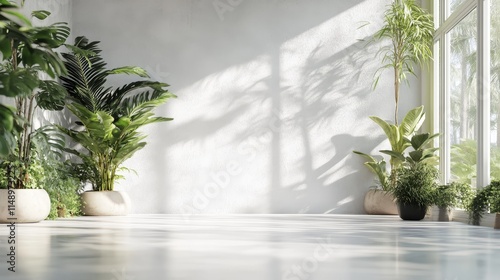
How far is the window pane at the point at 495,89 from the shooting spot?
6.56m

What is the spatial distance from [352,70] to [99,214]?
3.74 m

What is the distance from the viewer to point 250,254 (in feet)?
12.0

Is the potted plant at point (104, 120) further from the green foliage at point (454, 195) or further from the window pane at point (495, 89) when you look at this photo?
the window pane at point (495, 89)

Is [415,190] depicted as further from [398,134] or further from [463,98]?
[398,134]

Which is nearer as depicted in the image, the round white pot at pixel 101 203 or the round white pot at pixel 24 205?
the round white pot at pixel 24 205

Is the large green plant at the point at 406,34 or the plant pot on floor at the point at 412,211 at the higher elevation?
the large green plant at the point at 406,34

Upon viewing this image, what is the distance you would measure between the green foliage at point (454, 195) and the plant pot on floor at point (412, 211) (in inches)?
8.3

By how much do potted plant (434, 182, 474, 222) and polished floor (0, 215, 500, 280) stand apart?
1.30m

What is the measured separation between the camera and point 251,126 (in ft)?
30.7

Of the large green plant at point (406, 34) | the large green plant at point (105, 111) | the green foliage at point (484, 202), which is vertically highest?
the large green plant at point (406, 34)

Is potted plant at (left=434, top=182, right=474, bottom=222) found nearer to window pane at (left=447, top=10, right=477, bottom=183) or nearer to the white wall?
window pane at (left=447, top=10, right=477, bottom=183)

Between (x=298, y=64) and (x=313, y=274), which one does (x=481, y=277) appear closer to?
(x=313, y=274)

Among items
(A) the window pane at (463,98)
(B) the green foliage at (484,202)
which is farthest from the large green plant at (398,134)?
(B) the green foliage at (484,202)

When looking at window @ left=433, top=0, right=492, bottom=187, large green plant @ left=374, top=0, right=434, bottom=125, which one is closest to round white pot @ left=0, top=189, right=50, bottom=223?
window @ left=433, top=0, right=492, bottom=187
